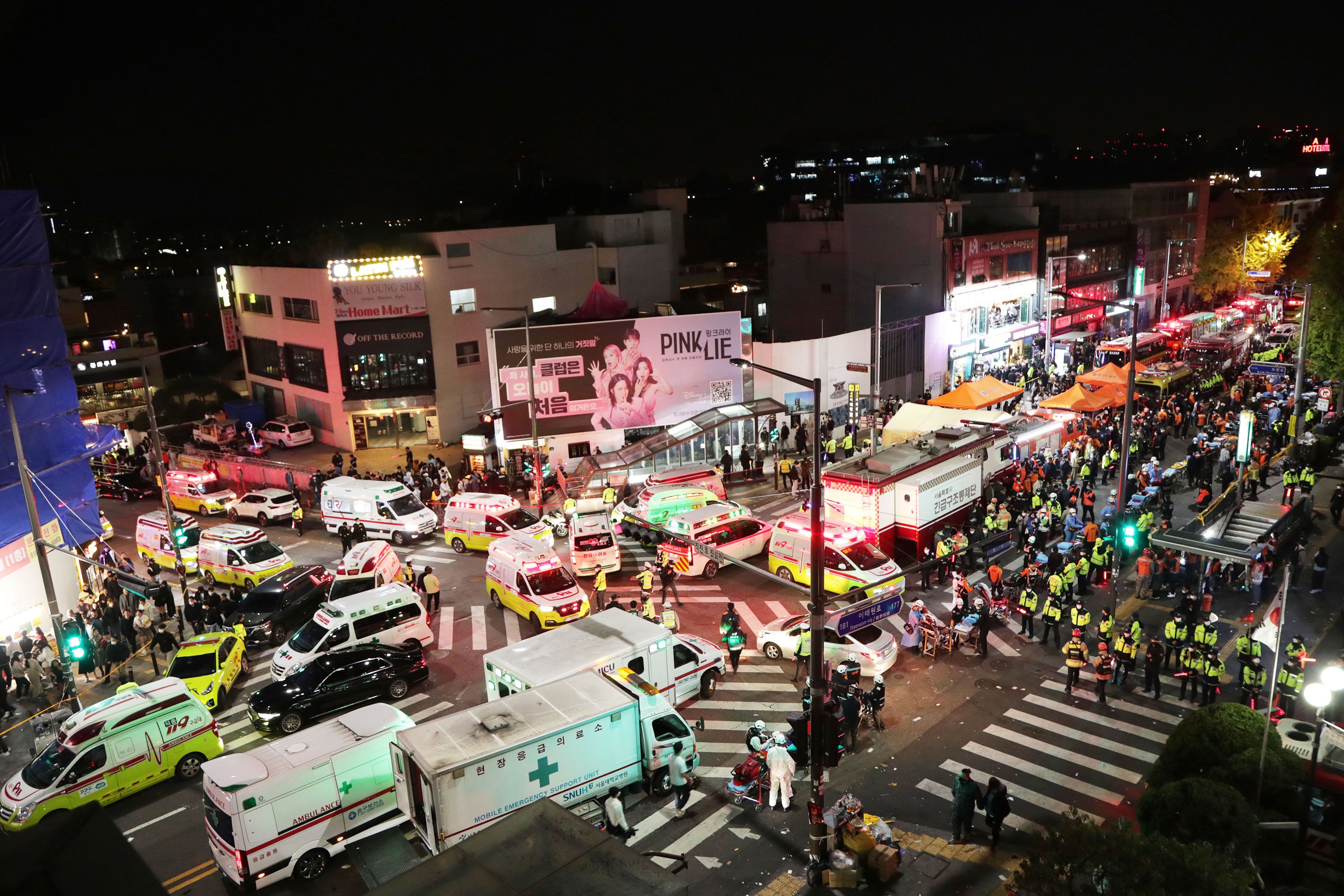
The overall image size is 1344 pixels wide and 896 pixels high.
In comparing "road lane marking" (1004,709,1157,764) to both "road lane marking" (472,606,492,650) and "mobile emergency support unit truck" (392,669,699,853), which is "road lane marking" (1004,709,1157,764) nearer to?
"mobile emergency support unit truck" (392,669,699,853)

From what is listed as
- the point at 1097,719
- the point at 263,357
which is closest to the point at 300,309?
the point at 263,357

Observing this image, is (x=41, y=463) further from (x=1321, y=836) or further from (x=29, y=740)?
(x=1321, y=836)

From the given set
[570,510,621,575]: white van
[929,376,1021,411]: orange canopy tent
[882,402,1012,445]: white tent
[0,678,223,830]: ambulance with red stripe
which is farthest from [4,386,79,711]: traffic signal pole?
[929,376,1021,411]: orange canopy tent

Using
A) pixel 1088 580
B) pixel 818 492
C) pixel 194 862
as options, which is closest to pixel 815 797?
pixel 818 492

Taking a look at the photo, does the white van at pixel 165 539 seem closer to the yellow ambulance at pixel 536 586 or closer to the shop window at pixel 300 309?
the yellow ambulance at pixel 536 586

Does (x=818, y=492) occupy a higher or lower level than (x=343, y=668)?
higher

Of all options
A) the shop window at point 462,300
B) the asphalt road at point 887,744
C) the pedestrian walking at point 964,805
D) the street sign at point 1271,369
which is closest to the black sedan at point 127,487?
the shop window at point 462,300

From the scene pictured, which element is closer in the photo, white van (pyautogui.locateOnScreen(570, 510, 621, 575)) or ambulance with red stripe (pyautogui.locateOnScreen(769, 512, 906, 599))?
ambulance with red stripe (pyautogui.locateOnScreen(769, 512, 906, 599))

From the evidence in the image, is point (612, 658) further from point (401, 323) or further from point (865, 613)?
point (401, 323)
